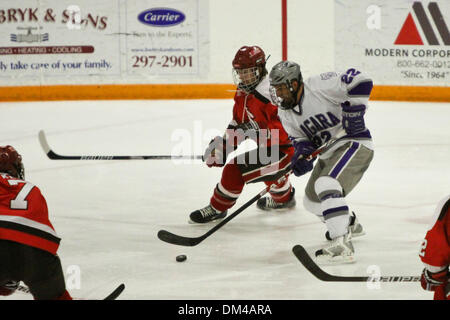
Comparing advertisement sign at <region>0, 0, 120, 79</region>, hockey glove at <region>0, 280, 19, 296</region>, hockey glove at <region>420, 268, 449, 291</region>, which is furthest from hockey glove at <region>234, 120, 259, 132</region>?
advertisement sign at <region>0, 0, 120, 79</region>

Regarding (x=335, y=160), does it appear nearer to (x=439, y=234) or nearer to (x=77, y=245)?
(x=77, y=245)

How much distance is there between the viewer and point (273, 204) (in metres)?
4.16

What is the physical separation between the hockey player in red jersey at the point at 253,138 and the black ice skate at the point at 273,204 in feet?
0.70

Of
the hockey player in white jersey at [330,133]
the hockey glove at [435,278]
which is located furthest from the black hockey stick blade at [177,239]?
the hockey glove at [435,278]

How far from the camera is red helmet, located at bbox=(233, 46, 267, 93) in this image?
3.80 meters

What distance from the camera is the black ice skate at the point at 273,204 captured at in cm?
416

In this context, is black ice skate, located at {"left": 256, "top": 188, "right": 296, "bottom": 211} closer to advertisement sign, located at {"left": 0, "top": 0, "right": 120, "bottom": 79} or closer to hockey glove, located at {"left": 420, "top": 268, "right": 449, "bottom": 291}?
hockey glove, located at {"left": 420, "top": 268, "right": 449, "bottom": 291}

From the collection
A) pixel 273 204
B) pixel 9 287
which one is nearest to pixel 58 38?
pixel 273 204

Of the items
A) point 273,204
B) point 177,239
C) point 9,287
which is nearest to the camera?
point 9,287

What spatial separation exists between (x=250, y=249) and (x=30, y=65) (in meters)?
5.36

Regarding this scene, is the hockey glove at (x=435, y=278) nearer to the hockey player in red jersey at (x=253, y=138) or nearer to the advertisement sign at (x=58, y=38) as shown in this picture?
the hockey player in red jersey at (x=253, y=138)

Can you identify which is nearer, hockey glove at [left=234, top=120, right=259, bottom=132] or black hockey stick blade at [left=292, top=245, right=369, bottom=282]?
black hockey stick blade at [left=292, top=245, right=369, bottom=282]

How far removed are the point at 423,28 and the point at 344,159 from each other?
4.75 m

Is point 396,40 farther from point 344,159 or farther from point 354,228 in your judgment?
point 344,159
